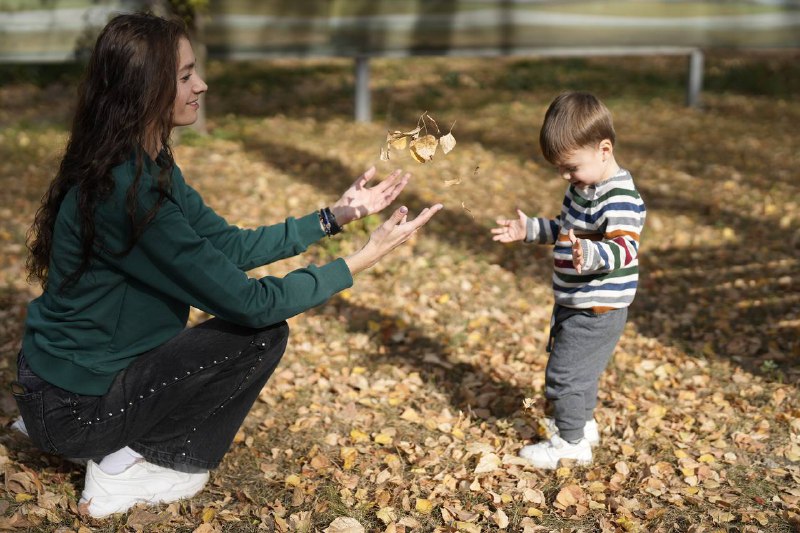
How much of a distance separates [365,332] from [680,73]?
967 cm

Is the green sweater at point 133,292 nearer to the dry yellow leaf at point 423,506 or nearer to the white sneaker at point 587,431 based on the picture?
the dry yellow leaf at point 423,506

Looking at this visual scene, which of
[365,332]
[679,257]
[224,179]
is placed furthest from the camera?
[224,179]

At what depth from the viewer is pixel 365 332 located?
5180 mm

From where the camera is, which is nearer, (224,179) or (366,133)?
(224,179)

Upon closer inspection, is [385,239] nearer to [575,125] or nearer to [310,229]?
[310,229]

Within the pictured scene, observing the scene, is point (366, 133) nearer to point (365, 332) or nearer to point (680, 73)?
point (365, 332)

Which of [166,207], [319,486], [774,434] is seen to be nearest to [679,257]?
[774,434]

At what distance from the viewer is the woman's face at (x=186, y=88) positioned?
299cm

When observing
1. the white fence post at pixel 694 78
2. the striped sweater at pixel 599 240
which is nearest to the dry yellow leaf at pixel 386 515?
the striped sweater at pixel 599 240

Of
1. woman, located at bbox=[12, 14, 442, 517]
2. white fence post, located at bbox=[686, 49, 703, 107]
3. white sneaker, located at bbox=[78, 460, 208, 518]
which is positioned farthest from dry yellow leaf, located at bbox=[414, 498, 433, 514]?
white fence post, located at bbox=[686, 49, 703, 107]

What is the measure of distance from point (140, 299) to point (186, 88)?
0.78 m

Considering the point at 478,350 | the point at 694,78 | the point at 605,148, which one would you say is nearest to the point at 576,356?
the point at 605,148

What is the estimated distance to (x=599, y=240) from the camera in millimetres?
3475

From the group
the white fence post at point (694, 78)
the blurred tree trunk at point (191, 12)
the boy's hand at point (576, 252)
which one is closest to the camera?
the boy's hand at point (576, 252)
